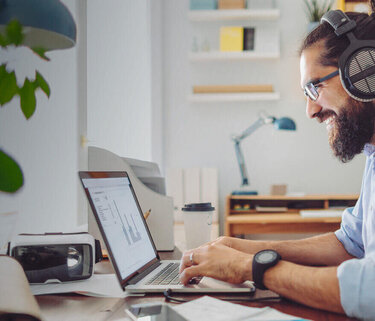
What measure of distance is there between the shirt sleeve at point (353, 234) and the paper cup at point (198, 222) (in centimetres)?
37

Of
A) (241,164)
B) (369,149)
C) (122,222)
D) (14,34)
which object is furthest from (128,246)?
(241,164)

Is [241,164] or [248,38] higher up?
[248,38]

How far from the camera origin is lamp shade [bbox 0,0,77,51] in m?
0.59

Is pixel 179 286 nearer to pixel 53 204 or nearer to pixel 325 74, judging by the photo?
pixel 325 74

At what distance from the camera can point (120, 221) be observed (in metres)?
0.97

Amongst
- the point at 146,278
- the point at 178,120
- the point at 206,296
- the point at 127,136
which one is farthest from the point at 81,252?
the point at 178,120

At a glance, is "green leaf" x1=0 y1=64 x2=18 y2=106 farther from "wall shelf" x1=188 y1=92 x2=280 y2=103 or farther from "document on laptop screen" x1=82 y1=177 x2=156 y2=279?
"wall shelf" x1=188 y1=92 x2=280 y2=103

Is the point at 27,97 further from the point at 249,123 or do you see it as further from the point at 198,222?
the point at 249,123

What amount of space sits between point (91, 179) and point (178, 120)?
2835 millimetres

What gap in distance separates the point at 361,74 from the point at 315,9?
9.00ft

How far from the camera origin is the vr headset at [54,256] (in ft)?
3.05

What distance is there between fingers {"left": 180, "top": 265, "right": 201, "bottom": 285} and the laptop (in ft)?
0.04

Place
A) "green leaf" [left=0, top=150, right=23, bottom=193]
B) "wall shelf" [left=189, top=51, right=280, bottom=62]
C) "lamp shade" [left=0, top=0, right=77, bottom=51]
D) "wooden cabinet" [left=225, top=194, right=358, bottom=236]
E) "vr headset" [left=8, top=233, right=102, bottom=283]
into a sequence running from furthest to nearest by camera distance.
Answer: "wall shelf" [left=189, top=51, right=280, bottom=62]
"wooden cabinet" [left=225, top=194, right=358, bottom=236]
"vr headset" [left=8, top=233, right=102, bottom=283]
"lamp shade" [left=0, top=0, right=77, bottom=51]
"green leaf" [left=0, top=150, right=23, bottom=193]

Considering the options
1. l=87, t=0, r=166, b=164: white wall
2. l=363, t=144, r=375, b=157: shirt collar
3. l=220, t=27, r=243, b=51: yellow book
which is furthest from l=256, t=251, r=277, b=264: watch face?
l=220, t=27, r=243, b=51: yellow book
